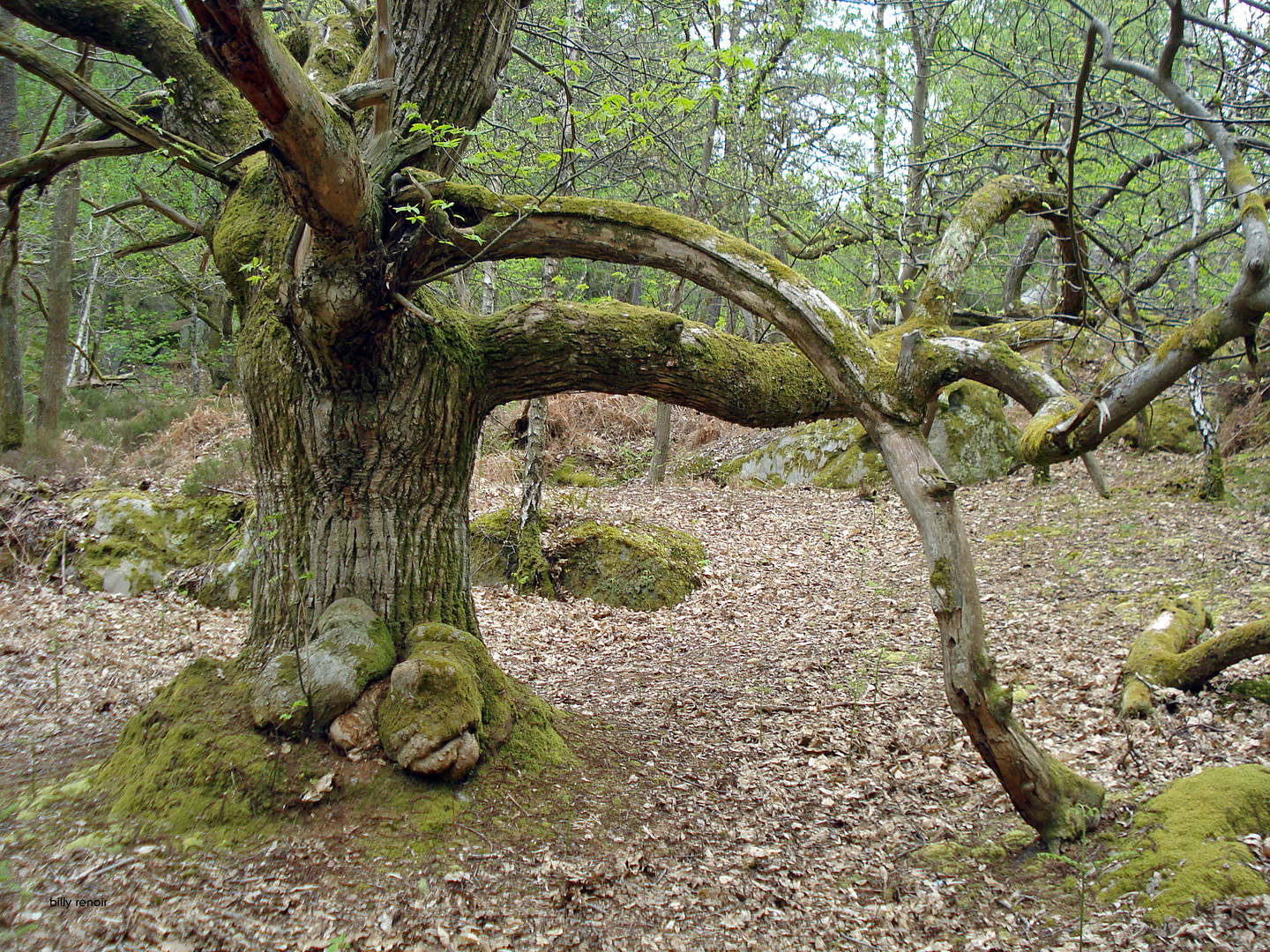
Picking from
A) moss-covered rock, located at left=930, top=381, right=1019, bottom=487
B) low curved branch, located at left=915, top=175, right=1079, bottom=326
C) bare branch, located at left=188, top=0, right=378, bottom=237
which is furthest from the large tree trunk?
moss-covered rock, located at left=930, top=381, right=1019, bottom=487

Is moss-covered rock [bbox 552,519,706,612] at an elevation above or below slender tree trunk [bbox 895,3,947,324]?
below

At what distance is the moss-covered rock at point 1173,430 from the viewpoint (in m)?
10.8

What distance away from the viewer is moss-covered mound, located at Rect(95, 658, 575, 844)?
3307mm

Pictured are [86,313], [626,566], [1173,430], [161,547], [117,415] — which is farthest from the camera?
[86,313]

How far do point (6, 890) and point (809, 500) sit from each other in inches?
423

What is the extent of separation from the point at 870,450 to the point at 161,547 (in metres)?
10.6

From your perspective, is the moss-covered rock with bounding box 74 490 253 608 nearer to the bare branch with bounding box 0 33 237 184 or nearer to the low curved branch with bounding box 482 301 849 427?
the bare branch with bounding box 0 33 237 184

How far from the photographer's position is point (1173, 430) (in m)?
11.0

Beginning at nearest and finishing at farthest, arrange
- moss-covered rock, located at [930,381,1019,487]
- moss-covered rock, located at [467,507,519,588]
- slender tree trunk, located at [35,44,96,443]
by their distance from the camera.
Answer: moss-covered rock, located at [467,507,519,588] → slender tree trunk, located at [35,44,96,443] → moss-covered rock, located at [930,381,1019,487]

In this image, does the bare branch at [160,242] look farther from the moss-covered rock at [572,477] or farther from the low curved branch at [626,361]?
the moss-covered rock at [572,477]

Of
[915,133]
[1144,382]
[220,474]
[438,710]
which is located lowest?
[438,710]

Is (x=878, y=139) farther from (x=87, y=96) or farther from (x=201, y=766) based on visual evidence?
(x=201, y=766)

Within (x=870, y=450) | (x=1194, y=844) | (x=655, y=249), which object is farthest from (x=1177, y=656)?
(x=870, y=450)

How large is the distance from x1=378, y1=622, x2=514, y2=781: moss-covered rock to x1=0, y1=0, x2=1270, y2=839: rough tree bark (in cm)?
33
